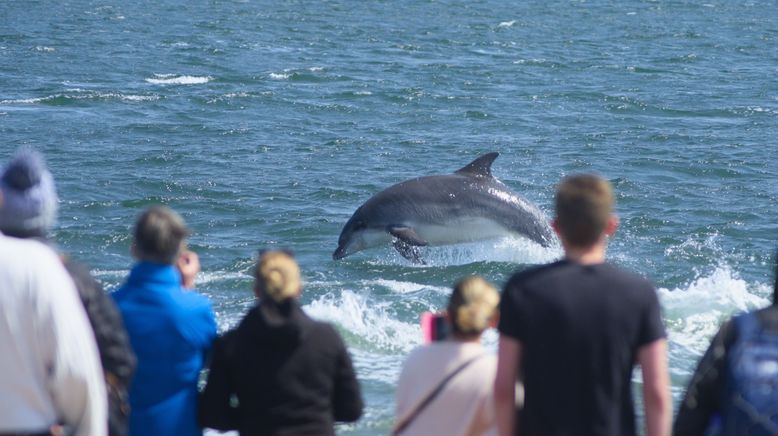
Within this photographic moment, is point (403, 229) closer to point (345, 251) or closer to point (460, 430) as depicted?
point (345, 251)

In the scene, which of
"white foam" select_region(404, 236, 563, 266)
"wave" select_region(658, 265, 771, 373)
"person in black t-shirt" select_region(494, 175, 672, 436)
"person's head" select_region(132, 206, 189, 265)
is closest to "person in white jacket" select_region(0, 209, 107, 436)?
"person's head" select_region(132, 206, 189, 265)

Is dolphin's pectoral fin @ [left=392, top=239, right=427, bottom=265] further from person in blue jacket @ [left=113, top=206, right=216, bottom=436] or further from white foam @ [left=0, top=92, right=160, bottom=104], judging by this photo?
white foam @ [left=0, top=92, right=160, bottom=104]

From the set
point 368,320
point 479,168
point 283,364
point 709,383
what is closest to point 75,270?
point 283,364

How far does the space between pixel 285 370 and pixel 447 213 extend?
10.5 metres

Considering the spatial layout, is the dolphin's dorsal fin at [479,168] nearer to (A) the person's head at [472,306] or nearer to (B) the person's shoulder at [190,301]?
(B) the person's shoulder at [190,301]

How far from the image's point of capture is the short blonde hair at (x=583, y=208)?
5793 mm

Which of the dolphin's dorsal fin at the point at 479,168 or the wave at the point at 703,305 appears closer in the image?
the wave at the point at 703,305

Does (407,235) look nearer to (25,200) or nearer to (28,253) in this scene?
(25,200)

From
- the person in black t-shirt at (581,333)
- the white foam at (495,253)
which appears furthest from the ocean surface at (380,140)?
the person in black t-shirt at (581,333)

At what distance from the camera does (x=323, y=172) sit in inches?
992

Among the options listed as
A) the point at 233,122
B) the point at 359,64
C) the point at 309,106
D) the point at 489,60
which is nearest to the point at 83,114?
the point at 233,122

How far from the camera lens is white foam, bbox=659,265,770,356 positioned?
14.3 metres

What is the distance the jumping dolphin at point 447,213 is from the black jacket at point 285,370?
10163mm

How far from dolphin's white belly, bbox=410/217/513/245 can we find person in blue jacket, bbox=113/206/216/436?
10100mm
